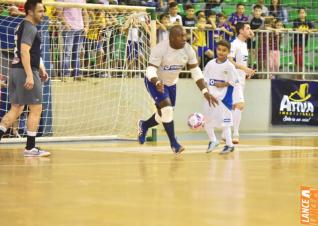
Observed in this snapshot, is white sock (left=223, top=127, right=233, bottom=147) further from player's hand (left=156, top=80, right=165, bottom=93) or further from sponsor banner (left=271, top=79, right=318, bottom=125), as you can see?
sponsor banner (left=271, top=79, right=318, bottom=125)

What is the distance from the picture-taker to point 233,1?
25.6 meters

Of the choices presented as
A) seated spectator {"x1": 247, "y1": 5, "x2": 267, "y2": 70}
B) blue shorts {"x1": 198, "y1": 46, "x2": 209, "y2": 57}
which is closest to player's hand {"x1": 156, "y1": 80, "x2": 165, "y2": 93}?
blue shorts {"x1": 198, "y1": 46, "x2": 209, "y2": 57}

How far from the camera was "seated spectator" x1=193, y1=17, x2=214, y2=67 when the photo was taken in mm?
21859

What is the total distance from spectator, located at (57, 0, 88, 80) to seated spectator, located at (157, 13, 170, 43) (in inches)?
93.5

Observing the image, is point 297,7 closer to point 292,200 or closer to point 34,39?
point 34,39

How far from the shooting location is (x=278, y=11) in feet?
82.8

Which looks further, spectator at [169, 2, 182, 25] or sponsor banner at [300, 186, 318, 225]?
spectator at [169, 2, 182, 25]

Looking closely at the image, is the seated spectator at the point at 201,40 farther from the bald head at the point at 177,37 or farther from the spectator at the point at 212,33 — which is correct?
the bald head at the point at 177,37

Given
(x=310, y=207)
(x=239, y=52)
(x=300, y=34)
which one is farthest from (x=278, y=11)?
(x=310, y=207)

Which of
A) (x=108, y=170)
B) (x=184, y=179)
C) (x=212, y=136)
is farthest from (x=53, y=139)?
(x=184, y=179)

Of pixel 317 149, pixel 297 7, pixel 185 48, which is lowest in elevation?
pixel 317 149

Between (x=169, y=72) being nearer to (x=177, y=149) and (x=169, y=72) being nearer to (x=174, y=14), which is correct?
(x=177, y=149)

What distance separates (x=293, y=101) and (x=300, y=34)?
189cm

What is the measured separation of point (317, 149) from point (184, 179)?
6067 mm
